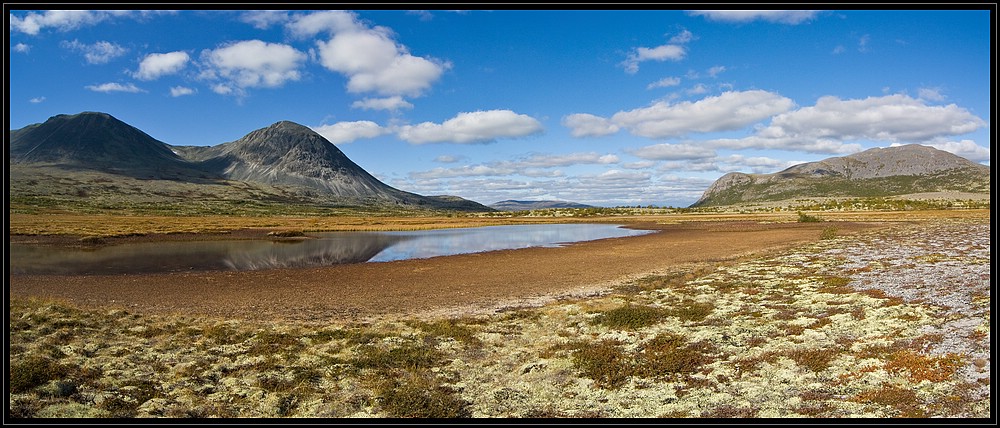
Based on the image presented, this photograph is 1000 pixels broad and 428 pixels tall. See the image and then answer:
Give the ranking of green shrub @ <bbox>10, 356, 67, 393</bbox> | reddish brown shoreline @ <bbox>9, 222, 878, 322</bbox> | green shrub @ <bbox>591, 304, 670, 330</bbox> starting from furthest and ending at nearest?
reddish brown shoreline @ <bbox>9, 222, 878, 322</bbox> < green shrub @ <bbox>591, 304, 670, 330</bbox> < green shrub @ <bbox>10, 356, 67, 393</bbox>

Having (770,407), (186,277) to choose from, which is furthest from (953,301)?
(186,277)

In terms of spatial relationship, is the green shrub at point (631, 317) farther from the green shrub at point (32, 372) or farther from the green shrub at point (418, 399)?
the green shrub at point (32, 372)

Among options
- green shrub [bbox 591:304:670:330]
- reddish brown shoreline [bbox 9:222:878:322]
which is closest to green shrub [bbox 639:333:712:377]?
green shrub [bbox 591:304:670:330]

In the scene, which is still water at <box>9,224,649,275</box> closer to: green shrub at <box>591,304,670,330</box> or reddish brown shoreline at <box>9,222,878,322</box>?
reddish brown shoreline at <box>9,222,878,322</box>

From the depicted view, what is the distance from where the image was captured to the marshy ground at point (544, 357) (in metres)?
9.93

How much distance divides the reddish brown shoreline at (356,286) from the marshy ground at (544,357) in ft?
3.24

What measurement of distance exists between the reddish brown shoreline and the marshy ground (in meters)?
0.99

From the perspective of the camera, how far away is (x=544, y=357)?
13609 mm

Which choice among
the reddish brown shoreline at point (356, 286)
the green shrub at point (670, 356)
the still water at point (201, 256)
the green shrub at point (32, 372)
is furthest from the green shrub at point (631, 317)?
the still water at point (201, 256)

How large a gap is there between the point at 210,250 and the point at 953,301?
60.9 m

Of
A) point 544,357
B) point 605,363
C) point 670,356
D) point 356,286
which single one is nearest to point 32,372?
point 544,357

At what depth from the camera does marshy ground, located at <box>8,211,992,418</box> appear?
9.93m

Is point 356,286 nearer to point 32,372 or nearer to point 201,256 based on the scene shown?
point 32,372
